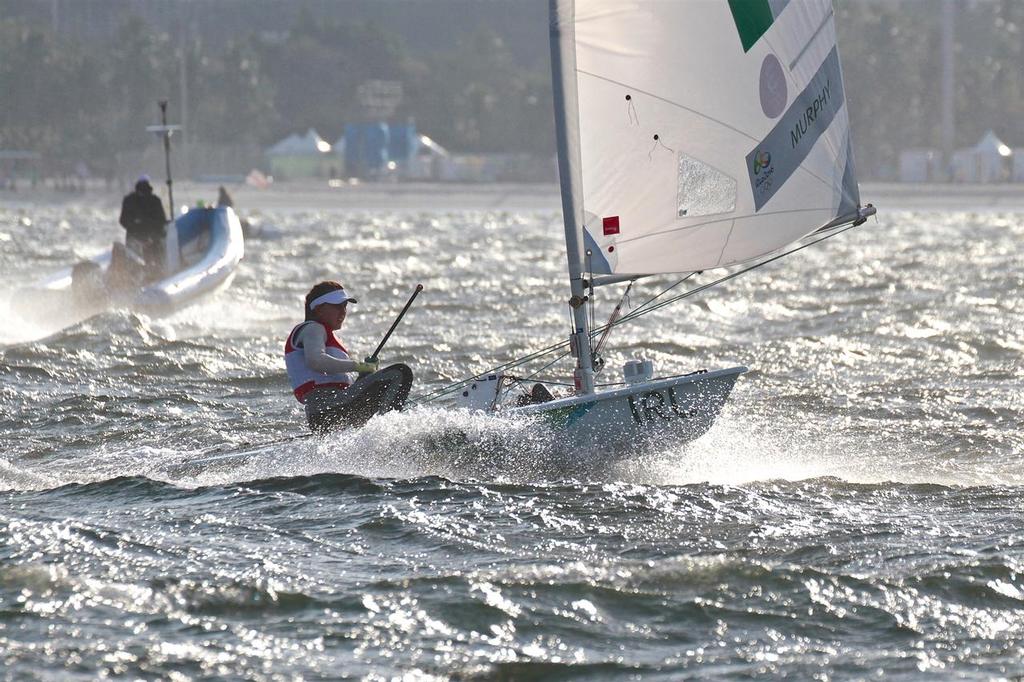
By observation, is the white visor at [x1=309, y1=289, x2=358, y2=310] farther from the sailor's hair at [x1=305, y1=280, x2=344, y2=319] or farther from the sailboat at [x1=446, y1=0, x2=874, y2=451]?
the sailboat at [x1=446, y1=0, x2=874, y2=451]

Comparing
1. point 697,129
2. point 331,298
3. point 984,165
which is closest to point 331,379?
point 331,298

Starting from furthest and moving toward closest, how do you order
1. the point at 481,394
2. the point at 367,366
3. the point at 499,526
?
the point at 481,394, the point at 367,366, the point at 499,526

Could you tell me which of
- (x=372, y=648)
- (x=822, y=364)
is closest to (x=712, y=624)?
(x=372, y=648)

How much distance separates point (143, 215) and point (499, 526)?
12.0 m

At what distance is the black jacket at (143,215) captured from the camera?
19266 millimetres

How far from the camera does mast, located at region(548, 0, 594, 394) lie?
31.8 ft

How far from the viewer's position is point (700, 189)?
403 inches

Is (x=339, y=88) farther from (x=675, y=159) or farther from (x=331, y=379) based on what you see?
(x=331, y=379)

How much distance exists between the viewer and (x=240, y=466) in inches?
392

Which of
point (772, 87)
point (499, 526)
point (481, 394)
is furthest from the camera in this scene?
point (772, 87)

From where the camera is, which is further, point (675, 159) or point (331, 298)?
point (675, 159)

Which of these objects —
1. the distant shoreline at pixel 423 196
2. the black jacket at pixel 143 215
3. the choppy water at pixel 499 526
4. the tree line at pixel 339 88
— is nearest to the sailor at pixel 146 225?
the black jacket at pixel 143 215

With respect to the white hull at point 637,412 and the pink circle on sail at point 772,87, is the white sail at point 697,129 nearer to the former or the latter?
the pink circle on sail at point 772,87

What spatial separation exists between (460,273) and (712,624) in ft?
64.6
